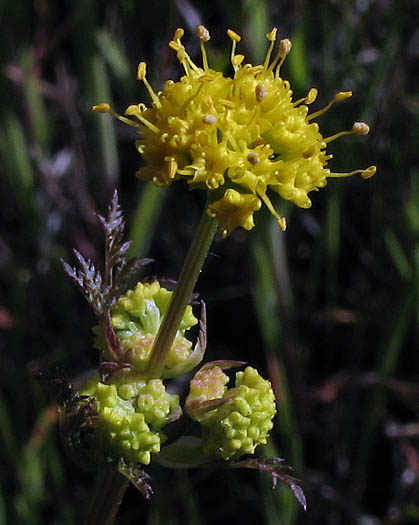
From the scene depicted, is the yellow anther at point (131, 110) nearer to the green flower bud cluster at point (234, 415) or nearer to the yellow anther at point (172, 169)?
the yellow anther at point (172, 169)

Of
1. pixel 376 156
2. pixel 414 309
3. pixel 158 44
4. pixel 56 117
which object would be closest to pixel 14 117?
pixel 56 117

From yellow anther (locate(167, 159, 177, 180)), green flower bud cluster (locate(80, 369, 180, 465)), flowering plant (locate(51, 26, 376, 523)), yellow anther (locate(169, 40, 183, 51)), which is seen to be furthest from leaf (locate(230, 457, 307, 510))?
yellow anther (locate(169, 40, 183, 51))

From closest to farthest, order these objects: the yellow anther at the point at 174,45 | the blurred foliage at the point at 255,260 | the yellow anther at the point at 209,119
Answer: the yellow anther at the point at 209,119 < the yellow anther at the point at 174,45 < the blurred foliage at the point at 255,260

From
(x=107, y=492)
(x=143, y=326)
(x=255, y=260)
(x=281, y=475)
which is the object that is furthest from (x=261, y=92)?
(x=255, y=260)

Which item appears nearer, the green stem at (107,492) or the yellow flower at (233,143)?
the yellow flower at (233,143)

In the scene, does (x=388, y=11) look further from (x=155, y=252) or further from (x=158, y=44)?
(x=155, y=252)

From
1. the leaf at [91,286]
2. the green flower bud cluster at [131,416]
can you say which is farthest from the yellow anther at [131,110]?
the green flower bud cluster at [131,416]

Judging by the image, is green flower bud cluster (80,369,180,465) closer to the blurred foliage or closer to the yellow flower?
the yellow flower
